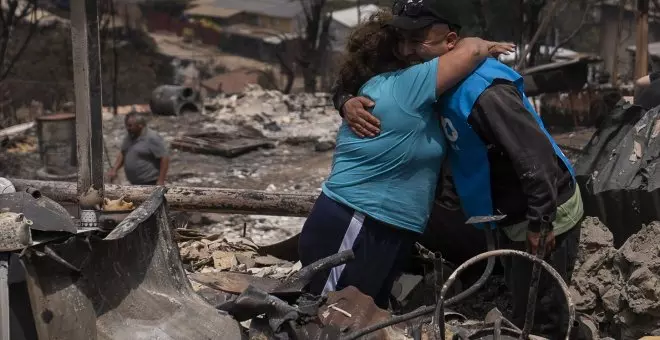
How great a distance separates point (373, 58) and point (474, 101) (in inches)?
21.4

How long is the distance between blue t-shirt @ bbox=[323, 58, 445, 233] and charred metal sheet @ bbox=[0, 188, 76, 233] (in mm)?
1138

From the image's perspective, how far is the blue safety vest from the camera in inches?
129

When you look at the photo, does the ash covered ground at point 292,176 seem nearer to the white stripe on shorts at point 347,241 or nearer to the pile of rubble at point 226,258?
the pile of rubble at point 226,258

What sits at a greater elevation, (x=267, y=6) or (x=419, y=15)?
(x=419, y=15)

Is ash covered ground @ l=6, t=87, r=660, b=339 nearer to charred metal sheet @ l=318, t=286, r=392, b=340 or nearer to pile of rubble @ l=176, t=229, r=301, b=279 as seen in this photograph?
pile of rubble @ l=176, t=229, r=301, b=279

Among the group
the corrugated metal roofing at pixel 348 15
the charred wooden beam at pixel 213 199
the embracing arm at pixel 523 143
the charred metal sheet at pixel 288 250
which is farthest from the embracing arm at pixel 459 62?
the corrugated metal roofing at pixel 348 15

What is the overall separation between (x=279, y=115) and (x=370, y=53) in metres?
16.7

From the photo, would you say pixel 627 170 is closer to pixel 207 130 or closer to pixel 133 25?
pixel 207 130

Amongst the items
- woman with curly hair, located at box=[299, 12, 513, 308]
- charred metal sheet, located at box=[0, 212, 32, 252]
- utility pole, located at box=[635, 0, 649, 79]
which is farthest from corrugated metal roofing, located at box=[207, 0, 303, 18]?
charred metal sheet, located at box=[0, 212, 32, 252]

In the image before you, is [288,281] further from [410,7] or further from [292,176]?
[292,176]

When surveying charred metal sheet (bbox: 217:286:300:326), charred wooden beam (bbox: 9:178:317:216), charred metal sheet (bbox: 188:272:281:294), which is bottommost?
charred wooden beam (bbox: 9:178:317:216)

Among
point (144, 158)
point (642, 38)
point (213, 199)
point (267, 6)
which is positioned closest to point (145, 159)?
point (144, 158)

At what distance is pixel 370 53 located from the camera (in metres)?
3.60

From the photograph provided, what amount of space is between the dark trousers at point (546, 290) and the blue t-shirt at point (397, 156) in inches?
16.3
